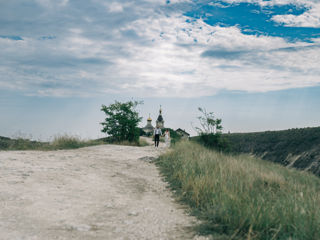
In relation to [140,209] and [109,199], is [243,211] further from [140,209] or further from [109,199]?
[109,199]

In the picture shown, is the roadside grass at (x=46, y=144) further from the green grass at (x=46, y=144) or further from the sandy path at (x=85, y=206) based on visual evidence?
the sandy path at (x=85, y=206)

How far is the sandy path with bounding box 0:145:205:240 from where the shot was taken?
152 inches

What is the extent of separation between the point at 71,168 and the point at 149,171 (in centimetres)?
260

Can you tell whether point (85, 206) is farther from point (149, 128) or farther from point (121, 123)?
point (149, 128)

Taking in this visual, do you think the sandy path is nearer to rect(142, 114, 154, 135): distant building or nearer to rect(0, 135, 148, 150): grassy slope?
rect(0, 135, 148, 150): grassy slope

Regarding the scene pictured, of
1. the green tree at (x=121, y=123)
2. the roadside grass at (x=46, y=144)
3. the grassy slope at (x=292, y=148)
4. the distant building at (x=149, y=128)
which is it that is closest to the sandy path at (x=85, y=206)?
the roadside grass at (x=46, y=144)

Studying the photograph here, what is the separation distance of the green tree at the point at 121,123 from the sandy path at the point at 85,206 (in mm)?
16423

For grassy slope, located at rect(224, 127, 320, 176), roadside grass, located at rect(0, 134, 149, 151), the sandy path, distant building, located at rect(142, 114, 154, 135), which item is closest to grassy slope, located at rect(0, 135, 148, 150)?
roadside grass, located at rect(0, 134, 149, 151)

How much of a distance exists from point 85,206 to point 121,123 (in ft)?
66.3

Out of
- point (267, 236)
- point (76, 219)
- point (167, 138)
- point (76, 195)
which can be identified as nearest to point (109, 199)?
point (76, 195)

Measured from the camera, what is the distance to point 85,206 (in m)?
5.07

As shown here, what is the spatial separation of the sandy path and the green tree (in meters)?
16.4

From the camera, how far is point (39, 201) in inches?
204

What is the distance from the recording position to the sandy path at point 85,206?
386 cm
